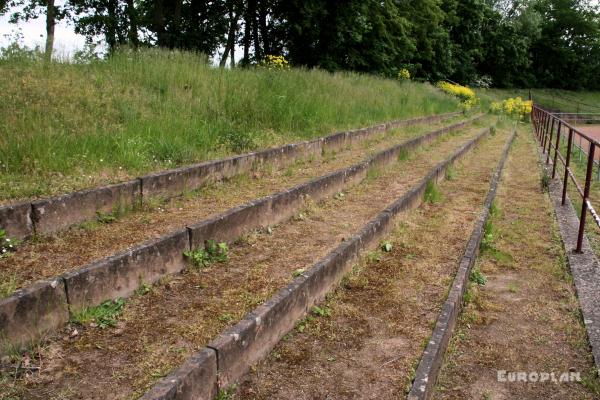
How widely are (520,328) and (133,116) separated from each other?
4.84 meters

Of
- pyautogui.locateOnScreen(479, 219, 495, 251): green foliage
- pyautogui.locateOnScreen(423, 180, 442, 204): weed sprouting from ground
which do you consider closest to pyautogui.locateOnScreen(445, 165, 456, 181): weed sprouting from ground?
pyautogui.locateOnScreen(423, 180, 442, 204): weed sprouting from ground

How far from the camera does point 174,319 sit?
9.62 feet

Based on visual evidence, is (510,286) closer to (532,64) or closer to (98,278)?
(98,278)

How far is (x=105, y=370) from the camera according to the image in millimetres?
2408

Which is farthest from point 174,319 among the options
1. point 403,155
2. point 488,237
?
point 403,155

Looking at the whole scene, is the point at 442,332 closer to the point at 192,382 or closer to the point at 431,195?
the point at 192,382

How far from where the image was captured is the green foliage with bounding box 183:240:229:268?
369 cm

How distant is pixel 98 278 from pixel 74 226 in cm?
108

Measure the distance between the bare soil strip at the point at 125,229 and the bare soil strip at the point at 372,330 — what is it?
1421 mm

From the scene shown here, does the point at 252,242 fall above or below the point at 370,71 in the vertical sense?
below

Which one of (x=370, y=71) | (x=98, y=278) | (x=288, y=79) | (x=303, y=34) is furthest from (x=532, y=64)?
(x=98, y=278)

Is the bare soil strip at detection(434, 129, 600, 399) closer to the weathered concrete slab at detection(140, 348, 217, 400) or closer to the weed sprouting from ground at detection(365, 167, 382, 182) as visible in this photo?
the weathered concrete slab at detection(140, 348, 217, 400)

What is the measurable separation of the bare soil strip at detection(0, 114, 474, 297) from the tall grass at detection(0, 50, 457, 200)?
1.64 feet

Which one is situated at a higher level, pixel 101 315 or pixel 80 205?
pixel 80 205
